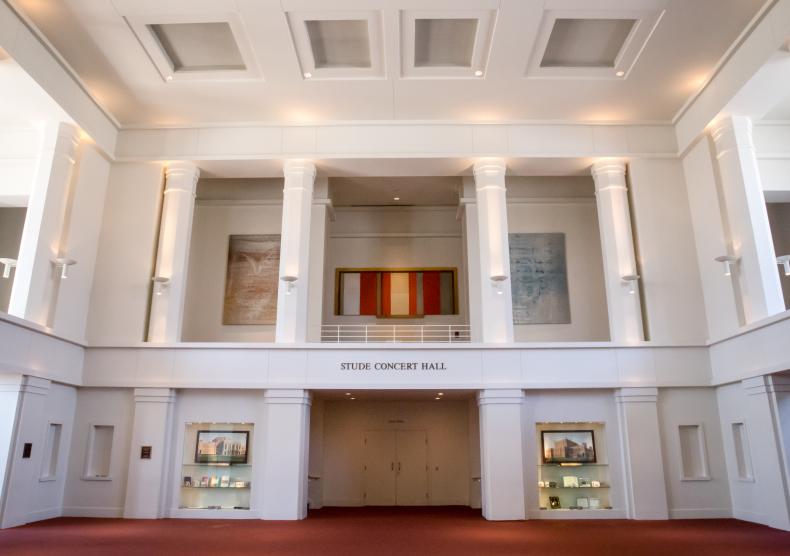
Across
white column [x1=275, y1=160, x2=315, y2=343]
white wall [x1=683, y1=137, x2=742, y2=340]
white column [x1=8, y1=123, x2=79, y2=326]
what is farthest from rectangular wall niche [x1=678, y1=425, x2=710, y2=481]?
white column [x1=8, y1=123, x2=79, y2=326]

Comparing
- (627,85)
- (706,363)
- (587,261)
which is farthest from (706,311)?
(627,85)

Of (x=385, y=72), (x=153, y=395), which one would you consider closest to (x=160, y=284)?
(x=153, y=395)

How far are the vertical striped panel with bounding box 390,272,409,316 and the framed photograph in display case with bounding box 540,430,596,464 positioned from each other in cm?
562

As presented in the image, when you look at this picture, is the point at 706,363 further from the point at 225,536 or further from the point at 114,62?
the point at 114,62

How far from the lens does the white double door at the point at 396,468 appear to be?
49.7 feet

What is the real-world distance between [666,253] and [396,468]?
851 cm

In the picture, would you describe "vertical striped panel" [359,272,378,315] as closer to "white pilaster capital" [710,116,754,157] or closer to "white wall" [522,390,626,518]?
"white wall" [522,390,626,518]

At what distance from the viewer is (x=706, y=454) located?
11.8 m

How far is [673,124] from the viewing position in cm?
1356

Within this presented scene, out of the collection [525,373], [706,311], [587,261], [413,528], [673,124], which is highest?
[673,124]

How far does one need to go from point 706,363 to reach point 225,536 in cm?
1002

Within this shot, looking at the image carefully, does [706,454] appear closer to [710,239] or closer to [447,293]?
[710,239]

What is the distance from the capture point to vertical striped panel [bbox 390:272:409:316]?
54.1 ft

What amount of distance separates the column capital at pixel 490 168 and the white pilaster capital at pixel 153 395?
8.24 metres
